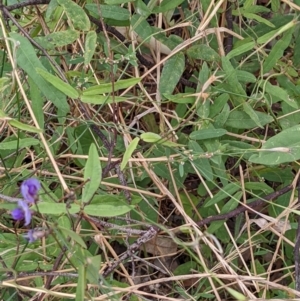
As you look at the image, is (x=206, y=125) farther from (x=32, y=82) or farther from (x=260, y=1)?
(x=260, y=1)

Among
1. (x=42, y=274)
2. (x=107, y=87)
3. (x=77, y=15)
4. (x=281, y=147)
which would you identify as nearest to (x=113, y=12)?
(x=77, y=15)

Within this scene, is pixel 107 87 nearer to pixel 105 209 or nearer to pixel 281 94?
pixel 105 209

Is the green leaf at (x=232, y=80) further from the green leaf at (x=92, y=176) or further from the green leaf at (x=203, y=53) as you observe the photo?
the green leaf at (x=92, y=176)

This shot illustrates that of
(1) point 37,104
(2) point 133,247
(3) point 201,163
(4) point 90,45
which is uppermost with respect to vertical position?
(4) point 90,45

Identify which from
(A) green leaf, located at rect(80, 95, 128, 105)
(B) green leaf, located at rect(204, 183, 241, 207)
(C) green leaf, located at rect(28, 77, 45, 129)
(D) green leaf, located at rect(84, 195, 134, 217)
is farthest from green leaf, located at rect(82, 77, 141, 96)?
(B) green leaf, located at rect(204, 183, 241, 207)

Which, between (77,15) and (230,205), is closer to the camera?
(77,15)

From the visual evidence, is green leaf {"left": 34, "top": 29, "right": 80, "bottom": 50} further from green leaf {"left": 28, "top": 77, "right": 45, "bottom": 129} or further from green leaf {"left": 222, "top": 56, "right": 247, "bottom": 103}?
green leaf {"left": 222, "top": 56, "right": 247, "bottom": 103}

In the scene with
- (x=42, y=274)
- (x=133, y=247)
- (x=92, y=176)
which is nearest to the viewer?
(x=92, y=176)

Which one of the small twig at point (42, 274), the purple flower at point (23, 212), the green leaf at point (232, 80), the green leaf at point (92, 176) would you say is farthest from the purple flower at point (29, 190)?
the green leaf at point (232, 80)
